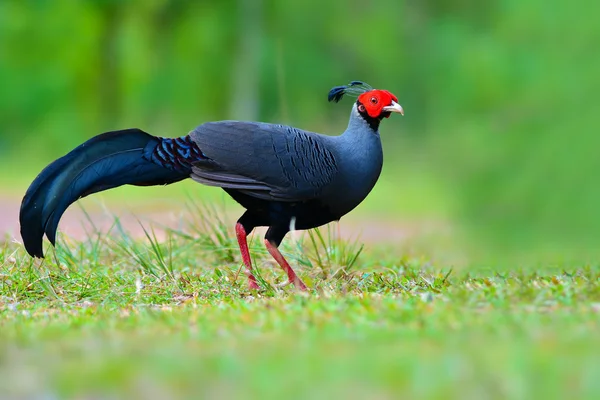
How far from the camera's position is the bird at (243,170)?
6.03 m

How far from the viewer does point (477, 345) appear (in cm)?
400

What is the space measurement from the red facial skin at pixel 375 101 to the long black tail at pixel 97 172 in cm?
123

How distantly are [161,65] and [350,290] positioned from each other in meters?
15.9

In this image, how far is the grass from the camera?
140 inches

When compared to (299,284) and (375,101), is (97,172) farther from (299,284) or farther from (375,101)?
(375,101)

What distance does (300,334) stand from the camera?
14.2 ft

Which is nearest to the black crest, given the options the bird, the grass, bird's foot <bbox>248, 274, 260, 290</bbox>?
the bird

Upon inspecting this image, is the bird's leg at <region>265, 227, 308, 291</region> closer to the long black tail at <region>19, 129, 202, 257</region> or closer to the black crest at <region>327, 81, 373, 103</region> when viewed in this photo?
the long black tail at <region>19, 129, 202, 257</region>

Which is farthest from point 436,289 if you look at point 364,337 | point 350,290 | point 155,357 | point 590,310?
point 155,357

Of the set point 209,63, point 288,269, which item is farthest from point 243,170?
point 209,63

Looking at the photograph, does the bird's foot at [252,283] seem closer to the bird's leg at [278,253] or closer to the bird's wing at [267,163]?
the bird's leg at [278,253]

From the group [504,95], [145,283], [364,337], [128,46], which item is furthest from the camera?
[128,46]

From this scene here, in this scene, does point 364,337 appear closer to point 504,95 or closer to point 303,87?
point 504,95

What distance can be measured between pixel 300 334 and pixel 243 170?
1945 mm
